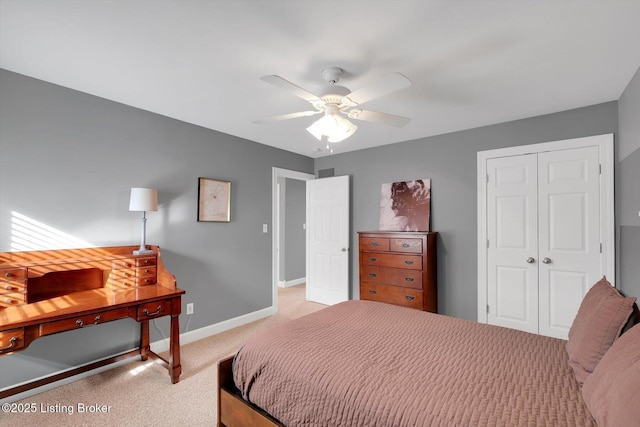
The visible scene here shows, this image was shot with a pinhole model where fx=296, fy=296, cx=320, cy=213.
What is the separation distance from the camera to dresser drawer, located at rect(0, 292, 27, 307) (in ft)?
6.53

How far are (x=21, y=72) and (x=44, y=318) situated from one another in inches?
70.6

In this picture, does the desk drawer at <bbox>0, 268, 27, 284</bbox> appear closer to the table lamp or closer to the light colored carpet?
the table lamp

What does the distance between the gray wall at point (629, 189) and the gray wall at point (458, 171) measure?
327 millimetres

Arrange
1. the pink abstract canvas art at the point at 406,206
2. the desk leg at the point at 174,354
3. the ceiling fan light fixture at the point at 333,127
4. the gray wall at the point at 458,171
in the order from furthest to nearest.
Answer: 1. the pink abstract canvas art at the point at 406,206
2. the gray wall at the point at 458,171
3. the desk leg at the point at 174,354
4. the ceiling fan light fixture at the point at 333,127

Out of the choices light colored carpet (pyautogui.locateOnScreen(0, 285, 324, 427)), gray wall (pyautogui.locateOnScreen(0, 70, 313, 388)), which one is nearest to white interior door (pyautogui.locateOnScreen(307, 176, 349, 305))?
gray wall (pyautogui.locateOnScreen(0, 70, 313, 388))

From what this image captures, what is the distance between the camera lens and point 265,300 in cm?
407

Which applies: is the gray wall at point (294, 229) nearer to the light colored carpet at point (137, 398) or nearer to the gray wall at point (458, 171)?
the gray wall at point (458, 171)

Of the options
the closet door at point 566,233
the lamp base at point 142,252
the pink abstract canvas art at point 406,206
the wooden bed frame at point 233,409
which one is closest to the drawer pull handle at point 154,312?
the lamp base at point 142,252

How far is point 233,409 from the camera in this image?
5.51 feet

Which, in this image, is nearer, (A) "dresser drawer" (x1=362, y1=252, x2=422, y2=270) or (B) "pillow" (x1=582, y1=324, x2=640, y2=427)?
(B) "pillow" (x1=582, y1=324, x2=640, y2=427)

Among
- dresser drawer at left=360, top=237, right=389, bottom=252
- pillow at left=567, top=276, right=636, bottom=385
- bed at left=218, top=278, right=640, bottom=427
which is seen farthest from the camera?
dresser drawer at left=360, top=237, right=389, bottom=252

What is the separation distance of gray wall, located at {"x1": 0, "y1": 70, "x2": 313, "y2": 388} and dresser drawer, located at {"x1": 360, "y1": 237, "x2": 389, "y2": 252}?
136 cm

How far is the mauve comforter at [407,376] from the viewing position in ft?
3.68

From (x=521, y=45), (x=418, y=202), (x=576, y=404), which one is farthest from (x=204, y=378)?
(x=521, y=45)
